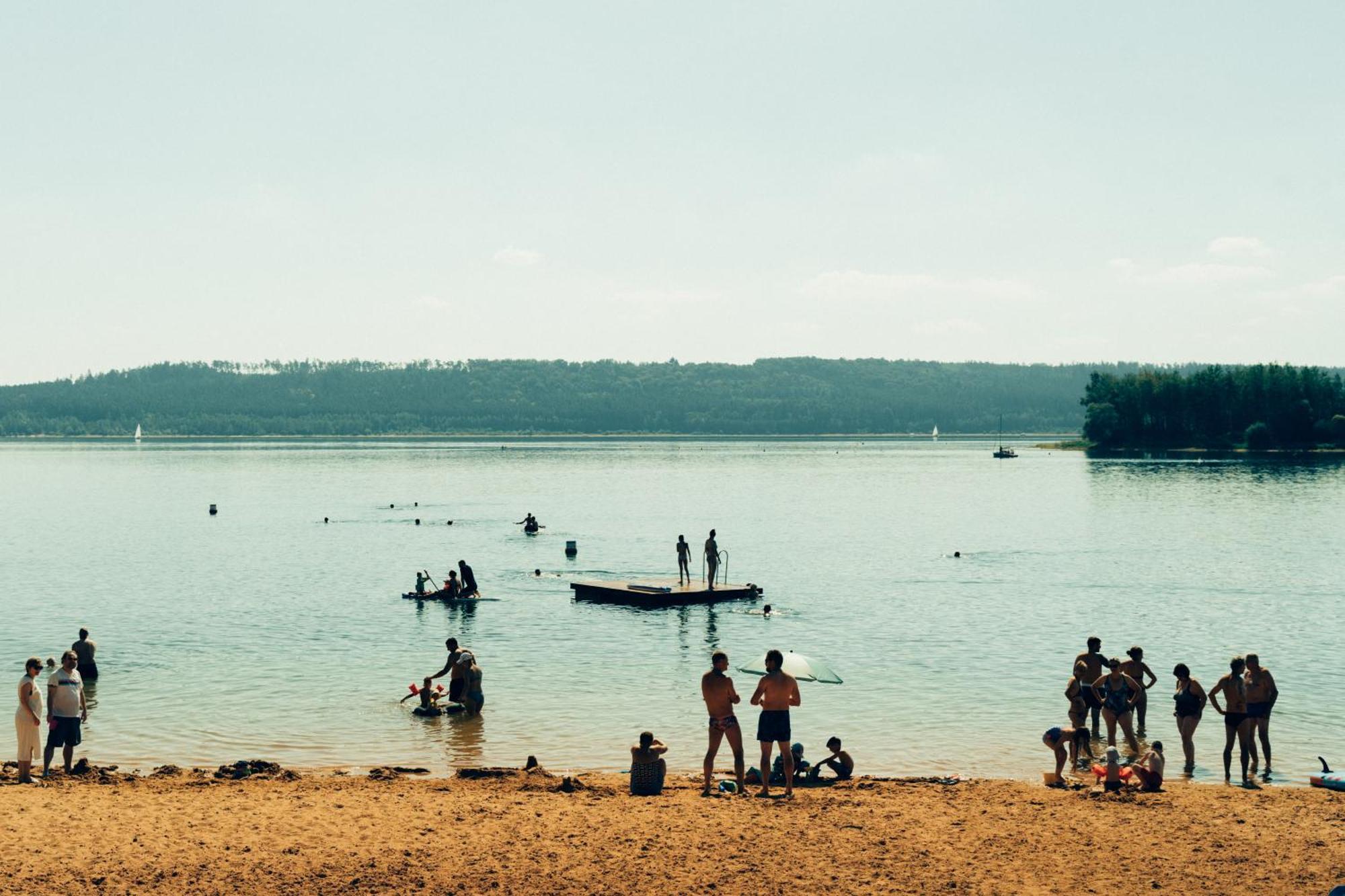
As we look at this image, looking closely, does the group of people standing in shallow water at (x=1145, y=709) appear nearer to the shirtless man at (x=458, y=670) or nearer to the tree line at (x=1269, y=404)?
the shirtless man at (x=458, y=670)

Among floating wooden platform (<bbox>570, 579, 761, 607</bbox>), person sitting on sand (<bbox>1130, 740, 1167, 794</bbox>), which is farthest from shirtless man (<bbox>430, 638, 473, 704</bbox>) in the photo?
floating wooden platform (<bbox>570, 579, 761, 607</bbox>)

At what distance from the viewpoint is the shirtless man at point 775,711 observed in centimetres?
1812

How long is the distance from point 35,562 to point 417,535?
2330 centimetres

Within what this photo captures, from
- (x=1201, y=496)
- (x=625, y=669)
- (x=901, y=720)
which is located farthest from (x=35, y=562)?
(x=1201, y=496)

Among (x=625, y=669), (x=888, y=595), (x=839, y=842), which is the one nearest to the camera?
(x=839, y=842)

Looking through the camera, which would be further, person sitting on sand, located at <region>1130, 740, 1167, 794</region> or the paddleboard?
the paddleboard

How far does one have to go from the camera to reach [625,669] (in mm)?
33844

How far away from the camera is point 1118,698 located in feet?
75.6

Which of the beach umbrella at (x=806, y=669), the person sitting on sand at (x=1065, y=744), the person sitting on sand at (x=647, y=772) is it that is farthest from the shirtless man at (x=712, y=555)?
the person sitting on sand at (x=647, y=772)

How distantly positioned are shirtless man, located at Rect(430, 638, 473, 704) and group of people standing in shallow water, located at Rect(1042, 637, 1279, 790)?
1270cm

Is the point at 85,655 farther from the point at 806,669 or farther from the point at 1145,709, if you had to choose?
the point at 1145,709

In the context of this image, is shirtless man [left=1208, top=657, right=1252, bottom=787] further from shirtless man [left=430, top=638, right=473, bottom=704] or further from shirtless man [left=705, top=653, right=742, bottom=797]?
shirtless man [left=430, top=638, right=473, bottom=704]

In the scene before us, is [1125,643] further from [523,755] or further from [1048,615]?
[523,755]

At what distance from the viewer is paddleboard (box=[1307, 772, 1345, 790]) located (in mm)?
20203
